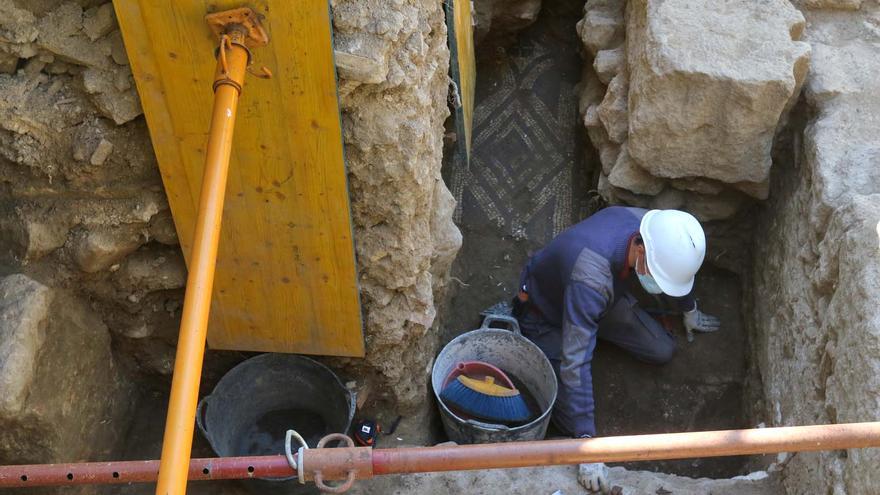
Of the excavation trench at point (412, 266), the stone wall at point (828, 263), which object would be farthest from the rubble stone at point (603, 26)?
the stone wall at point (828, 263)

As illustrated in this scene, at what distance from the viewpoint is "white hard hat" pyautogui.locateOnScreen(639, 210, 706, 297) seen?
12.2ft

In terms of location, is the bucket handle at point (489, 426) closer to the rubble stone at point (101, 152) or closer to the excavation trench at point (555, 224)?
the excavation trench at point (555, 224)

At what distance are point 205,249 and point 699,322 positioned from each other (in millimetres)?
3359

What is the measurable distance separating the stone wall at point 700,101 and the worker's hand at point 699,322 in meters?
0.56

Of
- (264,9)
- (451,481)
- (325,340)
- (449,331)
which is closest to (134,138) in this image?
(264,9)

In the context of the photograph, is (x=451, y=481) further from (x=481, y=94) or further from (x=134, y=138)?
(x=481, y=94)

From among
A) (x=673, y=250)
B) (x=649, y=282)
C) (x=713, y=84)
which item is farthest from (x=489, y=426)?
(x=713, y=84)

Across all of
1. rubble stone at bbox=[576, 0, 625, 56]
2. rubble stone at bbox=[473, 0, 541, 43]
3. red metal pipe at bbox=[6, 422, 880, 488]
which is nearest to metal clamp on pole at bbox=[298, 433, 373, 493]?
red metal pipe at bbox=[6, 422, 880, 488]

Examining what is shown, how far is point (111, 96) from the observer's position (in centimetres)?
275

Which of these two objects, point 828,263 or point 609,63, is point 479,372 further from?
point 609,63

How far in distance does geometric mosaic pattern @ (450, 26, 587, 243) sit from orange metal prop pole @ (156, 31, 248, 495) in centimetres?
284

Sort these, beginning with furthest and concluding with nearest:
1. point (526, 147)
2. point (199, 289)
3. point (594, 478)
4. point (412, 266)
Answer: point (526, 147), point (594, 478), point (412, 266), point (199, 289)

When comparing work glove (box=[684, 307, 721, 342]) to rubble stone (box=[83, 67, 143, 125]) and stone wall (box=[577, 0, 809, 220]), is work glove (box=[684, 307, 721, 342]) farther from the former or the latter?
rubble stone (box=[83, 67, 143, 125])

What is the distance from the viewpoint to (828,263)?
3.41 m
